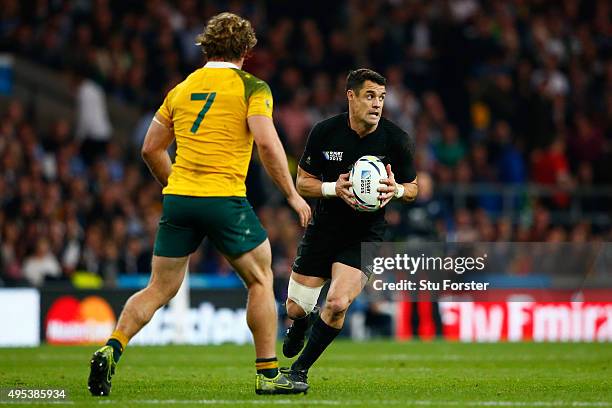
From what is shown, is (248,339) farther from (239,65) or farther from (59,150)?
(239,65)

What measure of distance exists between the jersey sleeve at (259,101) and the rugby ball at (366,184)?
1227 millimetres

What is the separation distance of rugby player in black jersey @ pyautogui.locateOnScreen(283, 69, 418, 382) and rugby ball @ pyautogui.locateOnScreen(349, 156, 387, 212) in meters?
0.07

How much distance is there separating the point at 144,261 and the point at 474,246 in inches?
194

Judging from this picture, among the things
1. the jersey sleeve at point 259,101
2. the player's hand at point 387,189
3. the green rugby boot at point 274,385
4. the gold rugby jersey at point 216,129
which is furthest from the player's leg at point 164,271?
the player's hand at point 387,189

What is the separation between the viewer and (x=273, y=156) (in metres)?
8.39

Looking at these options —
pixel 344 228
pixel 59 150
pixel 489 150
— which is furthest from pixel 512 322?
pixel 344 228

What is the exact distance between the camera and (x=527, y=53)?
25688 millimetres

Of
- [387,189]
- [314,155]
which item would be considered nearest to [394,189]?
[387,189]

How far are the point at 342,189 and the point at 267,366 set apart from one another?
1581mm

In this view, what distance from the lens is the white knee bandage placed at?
10039 mm

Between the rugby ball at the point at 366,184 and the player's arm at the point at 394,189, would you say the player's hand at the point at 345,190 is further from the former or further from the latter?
the player's arm at the point at 394,189

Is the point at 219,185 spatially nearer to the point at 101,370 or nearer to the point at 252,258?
the point at 252,258

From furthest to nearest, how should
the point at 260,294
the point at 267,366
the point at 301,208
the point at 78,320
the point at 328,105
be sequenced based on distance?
the point at 328,105, the point at 78,320, the point at 267,366, the point at 260,294, the point at 301,208

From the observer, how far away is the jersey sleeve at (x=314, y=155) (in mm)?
9930
